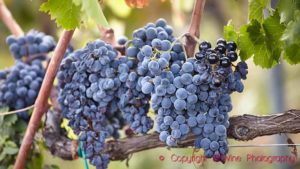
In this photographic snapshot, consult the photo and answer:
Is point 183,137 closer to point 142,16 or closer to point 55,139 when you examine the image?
point 55,139

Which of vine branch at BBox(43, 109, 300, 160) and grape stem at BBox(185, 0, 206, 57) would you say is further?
grape stem at BBox(185, 0, 206, 57)

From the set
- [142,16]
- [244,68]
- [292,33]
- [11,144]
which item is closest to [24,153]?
[11,144]

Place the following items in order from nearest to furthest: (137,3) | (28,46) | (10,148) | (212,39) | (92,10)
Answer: (92,10)
(137,3)
(10,148)
(28,46)
(212,39)

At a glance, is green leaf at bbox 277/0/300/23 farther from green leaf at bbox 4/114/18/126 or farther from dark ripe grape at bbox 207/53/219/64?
green leaf at bbox 4/114/18/126

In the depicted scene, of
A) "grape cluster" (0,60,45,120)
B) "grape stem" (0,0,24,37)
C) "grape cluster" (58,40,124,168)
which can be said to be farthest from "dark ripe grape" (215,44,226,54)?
"grape stem" (0,0,24,37)

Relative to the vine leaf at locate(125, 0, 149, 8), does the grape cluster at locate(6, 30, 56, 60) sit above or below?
below

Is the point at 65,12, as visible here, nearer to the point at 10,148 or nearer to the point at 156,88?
the point at 156,88

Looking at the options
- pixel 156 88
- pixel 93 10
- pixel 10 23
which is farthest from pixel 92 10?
pixel 10 23
